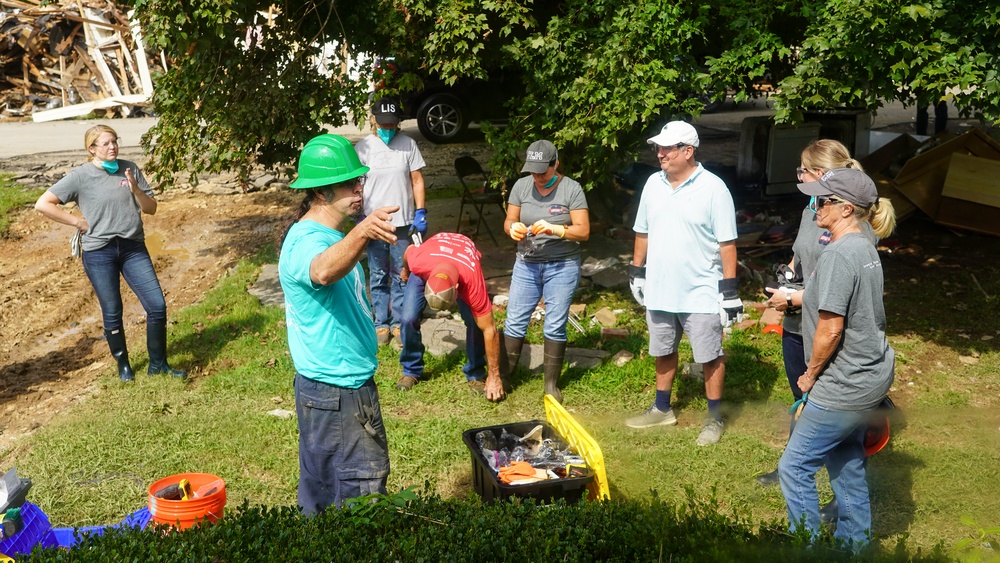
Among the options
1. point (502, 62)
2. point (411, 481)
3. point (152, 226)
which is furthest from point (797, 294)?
point (152, 226)

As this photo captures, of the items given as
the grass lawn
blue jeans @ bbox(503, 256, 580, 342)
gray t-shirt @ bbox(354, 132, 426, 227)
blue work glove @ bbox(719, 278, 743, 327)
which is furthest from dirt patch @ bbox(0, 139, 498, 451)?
blue work glove @ bbox(719, 278, 743, 327)

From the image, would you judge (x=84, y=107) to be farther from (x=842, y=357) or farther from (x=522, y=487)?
(x=842, y=357)

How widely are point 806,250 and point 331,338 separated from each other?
265 cm

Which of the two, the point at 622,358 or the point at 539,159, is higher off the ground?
the point at 539,159

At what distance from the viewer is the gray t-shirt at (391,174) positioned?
7.20 m

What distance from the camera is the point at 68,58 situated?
2048 cm

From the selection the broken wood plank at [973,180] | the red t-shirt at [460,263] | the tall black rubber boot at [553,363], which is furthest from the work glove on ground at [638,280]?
the broken wood plank at [973,180]

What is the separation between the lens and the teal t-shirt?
11.3 ft

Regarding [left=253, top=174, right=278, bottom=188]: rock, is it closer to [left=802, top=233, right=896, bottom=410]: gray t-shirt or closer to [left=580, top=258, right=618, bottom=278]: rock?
[left=580, top=258, right=618, bottom=278]: rock

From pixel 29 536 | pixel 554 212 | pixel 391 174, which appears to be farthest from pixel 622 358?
pixel 29 536

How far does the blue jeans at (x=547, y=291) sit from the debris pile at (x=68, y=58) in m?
16.1

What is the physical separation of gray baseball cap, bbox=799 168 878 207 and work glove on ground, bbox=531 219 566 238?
7.47 ft

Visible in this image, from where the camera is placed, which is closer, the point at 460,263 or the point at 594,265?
the point at 460,263

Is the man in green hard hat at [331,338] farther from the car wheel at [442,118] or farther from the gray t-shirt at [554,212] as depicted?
the car wheel at [442,118]
